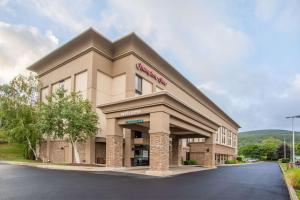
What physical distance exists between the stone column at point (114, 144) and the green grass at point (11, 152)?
20.5 m

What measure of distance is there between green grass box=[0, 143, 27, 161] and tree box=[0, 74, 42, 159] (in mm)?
3846

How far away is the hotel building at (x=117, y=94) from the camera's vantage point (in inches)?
953

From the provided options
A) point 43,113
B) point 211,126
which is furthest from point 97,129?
point 211,126

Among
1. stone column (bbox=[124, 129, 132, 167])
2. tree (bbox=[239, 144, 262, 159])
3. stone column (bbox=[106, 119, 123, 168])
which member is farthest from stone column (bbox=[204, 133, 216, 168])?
tree (bbox=[239, 144, 262, 159])

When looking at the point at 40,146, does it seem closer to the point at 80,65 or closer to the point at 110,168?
the point at 80,65

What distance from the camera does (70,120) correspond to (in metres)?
28.1

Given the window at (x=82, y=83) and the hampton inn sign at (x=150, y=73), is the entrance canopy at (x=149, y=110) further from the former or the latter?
the hampton inn sign at (x=150, y=73)

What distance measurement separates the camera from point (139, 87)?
35062mm

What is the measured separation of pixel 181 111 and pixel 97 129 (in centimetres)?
1080

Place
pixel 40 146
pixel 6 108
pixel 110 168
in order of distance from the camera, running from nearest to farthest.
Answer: pixel 110 168 → pixel 6 108 → pixel 40 146

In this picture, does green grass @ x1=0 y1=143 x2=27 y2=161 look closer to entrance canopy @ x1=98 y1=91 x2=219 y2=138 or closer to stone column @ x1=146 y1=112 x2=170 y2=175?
entrance canopy @ x1=98 y1=91 x2=219 y2=138

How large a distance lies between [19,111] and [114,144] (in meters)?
19.4

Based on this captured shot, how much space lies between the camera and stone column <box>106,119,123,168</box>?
Answer: 23781mm

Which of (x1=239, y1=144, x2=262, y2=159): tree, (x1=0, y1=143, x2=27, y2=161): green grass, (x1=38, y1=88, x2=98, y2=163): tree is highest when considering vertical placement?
(x1=38, y1=88, x2=98, y2=163): tree
